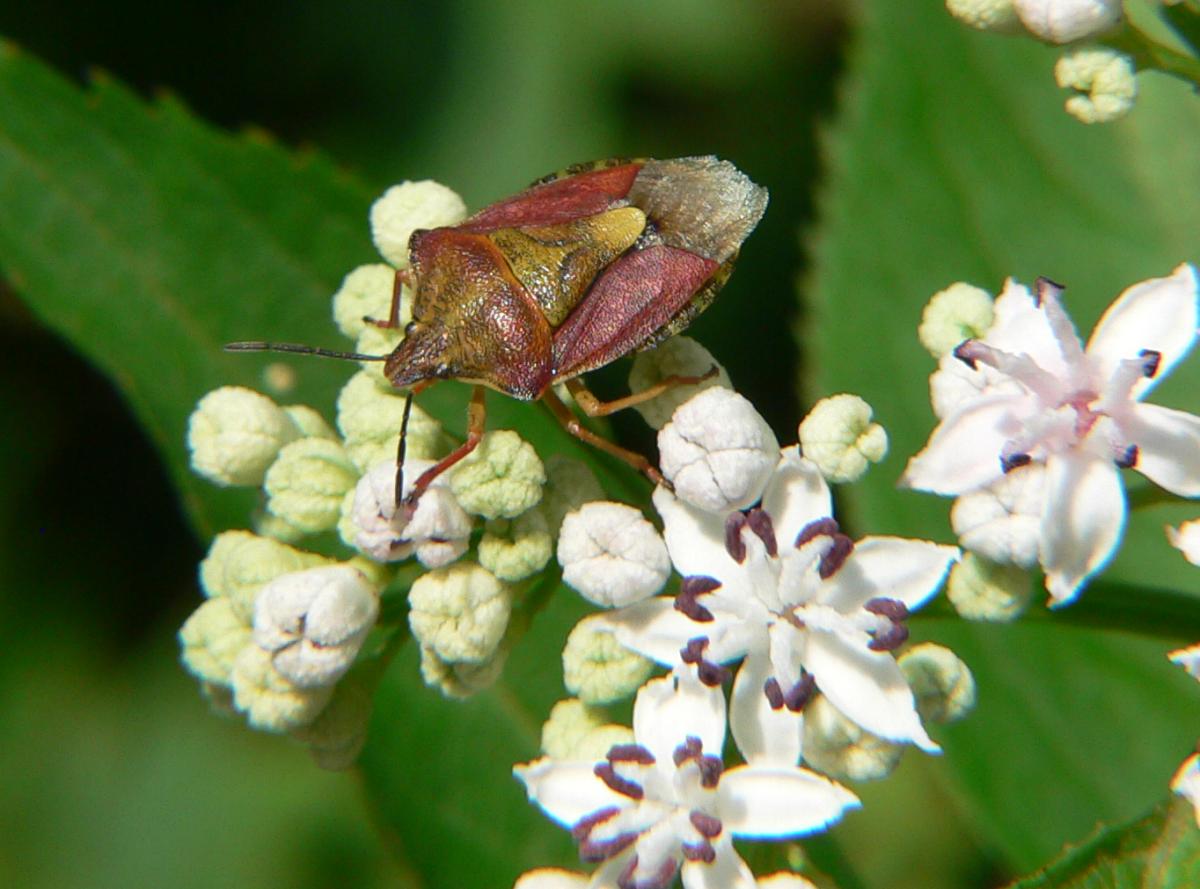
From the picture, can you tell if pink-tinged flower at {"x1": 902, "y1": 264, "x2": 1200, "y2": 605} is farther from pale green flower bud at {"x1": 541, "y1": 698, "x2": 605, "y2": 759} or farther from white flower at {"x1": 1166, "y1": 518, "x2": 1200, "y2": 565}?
pale green flower bud at {"x1": 541, "y1": 698, "x2": 605, "y2": 759}

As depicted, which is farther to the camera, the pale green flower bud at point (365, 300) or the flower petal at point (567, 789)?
the pale green flower bud at point (365, 300)

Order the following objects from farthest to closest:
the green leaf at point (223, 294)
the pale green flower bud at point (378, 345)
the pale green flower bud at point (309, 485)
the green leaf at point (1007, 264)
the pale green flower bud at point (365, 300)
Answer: the green leaf at point (1007, 264) < the green leaf at point (223, 294) < the pale green flower bud at point (365, 300) < the pale green flower bud at point (378, 345) < the pale green flower bud at point (309, 485)

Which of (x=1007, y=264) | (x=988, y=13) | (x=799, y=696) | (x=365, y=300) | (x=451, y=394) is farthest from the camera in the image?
(x=1007, y=264)

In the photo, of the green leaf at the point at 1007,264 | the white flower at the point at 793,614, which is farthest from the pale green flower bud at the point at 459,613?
the green leaf at the point at 1007,264

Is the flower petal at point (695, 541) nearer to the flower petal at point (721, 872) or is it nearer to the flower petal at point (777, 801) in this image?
the flower petal at point (777, 801)

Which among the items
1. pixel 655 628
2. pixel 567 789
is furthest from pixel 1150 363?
pixel 567 789

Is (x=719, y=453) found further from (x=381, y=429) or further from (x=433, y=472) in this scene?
(x=381, y=429)
